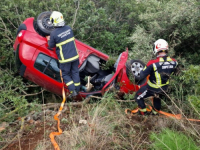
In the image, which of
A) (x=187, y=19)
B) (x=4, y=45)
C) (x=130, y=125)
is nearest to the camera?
(x=130, y=125)

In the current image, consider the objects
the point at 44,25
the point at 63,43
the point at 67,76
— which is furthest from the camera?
the point at 44,25

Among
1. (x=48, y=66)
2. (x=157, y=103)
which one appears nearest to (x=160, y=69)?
(x=157, y=103)

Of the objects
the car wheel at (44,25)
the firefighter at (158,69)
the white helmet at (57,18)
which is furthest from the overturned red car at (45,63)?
the firefighter at (158,69)

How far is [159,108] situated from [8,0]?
16.7 ft

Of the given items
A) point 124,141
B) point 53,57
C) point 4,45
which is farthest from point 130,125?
point 4,45

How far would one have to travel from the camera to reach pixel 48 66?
5258mm

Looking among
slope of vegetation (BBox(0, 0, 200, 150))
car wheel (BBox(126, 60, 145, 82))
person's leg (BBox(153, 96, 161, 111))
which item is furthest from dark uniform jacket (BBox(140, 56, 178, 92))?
car wheel (BBox(126, 60, 145, 82))

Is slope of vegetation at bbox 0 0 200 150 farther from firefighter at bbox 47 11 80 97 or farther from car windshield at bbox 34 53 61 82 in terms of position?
firefighter at bbox 47 11 80 97

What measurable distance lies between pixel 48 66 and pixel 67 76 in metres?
0.51

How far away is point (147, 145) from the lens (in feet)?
10.4

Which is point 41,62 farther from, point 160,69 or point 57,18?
point 160,69

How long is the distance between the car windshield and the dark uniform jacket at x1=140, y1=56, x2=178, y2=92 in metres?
2.11

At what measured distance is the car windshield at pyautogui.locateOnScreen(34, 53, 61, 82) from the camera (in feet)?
17.1

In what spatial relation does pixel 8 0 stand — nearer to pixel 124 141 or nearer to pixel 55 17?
pixel 55 17
